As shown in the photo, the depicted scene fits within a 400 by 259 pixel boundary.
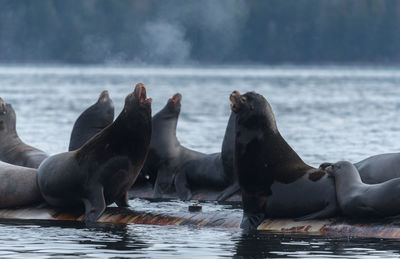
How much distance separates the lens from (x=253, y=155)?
44.9 feet

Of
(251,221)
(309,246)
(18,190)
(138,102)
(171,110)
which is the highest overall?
(138,102)

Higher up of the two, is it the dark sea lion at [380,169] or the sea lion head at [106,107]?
the sea lion head at [106,107]

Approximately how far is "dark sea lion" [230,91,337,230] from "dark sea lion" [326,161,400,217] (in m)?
0.16

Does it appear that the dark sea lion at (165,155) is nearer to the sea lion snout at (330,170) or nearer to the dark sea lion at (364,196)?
the sea lion snout at (330,170)

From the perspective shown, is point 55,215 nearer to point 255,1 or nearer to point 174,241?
point 174,241

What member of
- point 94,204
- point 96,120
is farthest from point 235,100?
point 96,120

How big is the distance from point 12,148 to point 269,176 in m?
5.51

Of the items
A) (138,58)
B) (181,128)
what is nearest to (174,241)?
(181,128)

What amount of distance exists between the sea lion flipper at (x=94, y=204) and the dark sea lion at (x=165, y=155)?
3735mm

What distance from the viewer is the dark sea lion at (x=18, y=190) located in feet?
48.2

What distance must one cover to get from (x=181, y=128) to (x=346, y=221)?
84.0ft

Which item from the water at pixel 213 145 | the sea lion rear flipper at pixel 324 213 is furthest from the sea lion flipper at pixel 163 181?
the sea lion rear flipper at pixel 324 213

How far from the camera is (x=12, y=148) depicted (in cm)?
1778

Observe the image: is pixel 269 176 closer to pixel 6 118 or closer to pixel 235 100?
pixel 235 100
